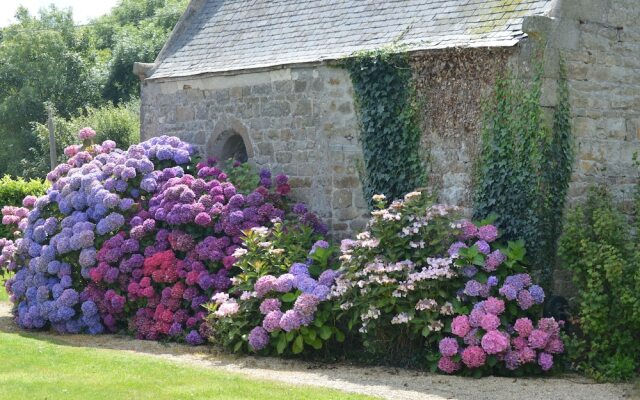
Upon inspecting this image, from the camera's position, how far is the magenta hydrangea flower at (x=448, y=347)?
1025cm

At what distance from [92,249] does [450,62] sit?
17.6ft

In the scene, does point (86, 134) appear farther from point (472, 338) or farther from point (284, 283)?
point (472, 338)

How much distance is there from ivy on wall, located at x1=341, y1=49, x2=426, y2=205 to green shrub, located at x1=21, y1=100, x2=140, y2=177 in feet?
71.9

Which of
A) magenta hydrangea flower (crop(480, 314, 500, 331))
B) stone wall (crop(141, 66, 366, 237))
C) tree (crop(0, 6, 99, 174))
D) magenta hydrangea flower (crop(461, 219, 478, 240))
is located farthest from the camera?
tree (crop(0, 6, 99, 174))

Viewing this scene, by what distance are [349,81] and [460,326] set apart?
167 inches

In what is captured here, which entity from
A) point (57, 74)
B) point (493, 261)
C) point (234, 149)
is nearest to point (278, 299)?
point (493, 261)

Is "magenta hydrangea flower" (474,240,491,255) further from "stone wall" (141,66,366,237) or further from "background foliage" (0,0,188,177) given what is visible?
"background foliage" (0,0,188,177)

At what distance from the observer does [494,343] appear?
1005 centimetres

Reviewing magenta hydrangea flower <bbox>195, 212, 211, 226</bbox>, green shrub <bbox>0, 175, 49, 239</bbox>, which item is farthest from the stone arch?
green shrub <bbox>0, 175, 49, 239</bbox>

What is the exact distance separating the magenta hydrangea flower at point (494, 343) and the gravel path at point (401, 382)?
11.9 inches

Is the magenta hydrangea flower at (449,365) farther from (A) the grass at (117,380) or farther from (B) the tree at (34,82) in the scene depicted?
(B) the tree at (34,82)

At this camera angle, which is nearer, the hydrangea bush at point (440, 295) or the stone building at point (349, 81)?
the hydrangea bush at point (440, 295)

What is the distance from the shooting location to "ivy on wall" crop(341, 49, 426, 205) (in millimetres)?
12531

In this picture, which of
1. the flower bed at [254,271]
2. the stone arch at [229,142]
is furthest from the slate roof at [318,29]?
the flower bed at [254,271]
